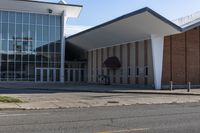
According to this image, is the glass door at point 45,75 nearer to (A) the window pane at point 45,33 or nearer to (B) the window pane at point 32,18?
(A) the window pane at point 45,33

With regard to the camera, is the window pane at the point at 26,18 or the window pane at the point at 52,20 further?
the window pane at the point at 52,20

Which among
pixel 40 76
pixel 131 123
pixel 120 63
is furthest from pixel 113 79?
pixel 131 123

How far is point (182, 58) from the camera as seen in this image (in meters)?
40.3

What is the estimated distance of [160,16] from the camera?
34875mm

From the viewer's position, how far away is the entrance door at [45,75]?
2218 inches

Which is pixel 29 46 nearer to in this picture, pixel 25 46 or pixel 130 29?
pixel 25 46

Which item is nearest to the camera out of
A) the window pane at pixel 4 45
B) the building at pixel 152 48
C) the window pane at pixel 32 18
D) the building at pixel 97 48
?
the building at pixel 152 48

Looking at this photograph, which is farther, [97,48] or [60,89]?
[97,48]

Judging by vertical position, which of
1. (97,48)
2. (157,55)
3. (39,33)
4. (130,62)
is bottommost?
(130,62)

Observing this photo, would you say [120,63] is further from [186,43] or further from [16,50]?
[16,50]

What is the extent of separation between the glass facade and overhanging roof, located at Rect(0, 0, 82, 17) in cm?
79

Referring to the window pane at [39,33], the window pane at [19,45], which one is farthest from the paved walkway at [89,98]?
the window pane at [39,33]

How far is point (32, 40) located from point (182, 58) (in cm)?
2404

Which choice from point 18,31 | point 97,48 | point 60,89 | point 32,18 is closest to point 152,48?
point 60,89
